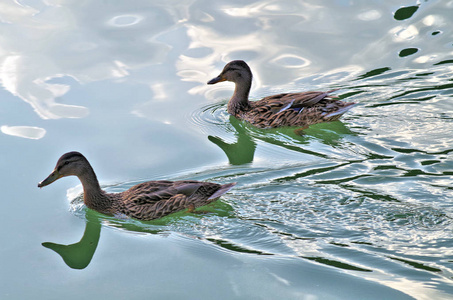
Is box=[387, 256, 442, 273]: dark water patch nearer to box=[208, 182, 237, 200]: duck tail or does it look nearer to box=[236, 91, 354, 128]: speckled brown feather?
box=[208, 182, 237, 200]: duck tail

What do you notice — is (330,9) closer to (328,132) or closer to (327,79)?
(327,79)

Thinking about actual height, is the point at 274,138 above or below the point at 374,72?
below

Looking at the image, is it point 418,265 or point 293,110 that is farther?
point 293,110

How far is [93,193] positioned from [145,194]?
65cm

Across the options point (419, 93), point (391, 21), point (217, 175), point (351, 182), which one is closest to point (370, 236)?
point (351, 182)

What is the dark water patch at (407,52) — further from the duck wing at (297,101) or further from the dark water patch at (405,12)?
the duck wing at (297,101)

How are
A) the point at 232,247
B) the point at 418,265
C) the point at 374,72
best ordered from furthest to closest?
the point at 374,72
the point at 232,247
the point at 418,265

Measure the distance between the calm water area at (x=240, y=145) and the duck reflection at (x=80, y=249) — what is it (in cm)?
2

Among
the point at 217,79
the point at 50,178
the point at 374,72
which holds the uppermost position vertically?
the point at 374,72

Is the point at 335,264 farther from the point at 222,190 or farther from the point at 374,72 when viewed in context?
the point at 374,72

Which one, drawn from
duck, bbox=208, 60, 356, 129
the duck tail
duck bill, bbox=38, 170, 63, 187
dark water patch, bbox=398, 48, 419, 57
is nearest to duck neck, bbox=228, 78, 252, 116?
duck, bbox=208, 60, 356, 129

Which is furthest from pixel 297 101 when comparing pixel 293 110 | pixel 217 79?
pixel 217 79

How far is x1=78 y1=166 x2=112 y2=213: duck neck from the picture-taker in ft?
28.6

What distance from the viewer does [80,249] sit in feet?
26.3
